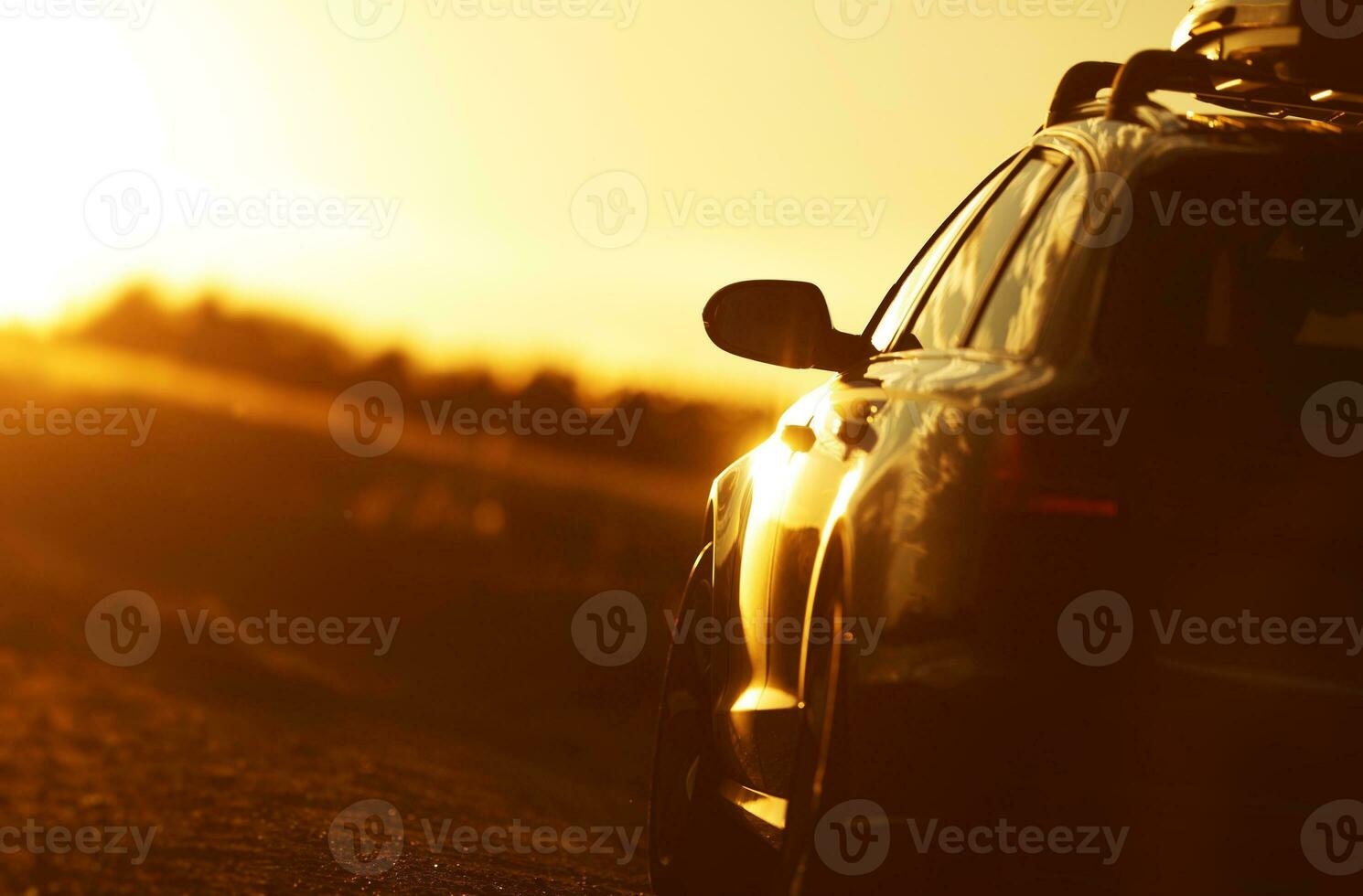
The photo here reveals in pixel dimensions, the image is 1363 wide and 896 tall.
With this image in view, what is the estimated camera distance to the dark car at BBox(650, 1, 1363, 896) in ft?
12.2

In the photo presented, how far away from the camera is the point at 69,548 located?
85.1 ft

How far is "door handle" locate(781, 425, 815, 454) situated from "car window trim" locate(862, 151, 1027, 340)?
0.30m

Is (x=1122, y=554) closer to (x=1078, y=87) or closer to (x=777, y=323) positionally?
(x=777, y=323)

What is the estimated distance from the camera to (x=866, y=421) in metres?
5.30

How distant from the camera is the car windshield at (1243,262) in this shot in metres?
4.16

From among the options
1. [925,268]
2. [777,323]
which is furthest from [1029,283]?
[925,268]

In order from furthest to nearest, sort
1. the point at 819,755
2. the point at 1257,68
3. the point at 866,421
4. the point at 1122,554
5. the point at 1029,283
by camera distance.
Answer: the point at 1257,68 < the point at 866,421 < the point at 1029,283 < the point at 819,755 < the point at 1122,554

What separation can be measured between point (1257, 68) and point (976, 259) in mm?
791

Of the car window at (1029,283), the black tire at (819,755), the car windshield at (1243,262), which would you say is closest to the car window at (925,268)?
the car window at (1029,283)

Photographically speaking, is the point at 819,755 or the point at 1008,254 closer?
the point at 819,755

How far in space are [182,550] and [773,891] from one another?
75.2 feet

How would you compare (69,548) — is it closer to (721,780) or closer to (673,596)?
(673,596)

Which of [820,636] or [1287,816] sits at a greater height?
[820,636]

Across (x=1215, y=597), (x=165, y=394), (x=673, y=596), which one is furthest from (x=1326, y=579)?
(x=165, y=394)
